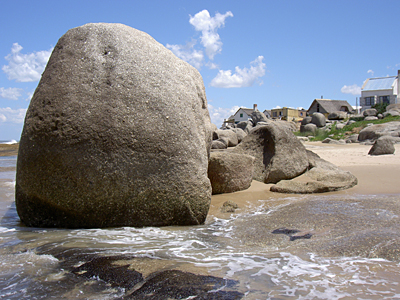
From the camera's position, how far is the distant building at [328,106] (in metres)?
45.4

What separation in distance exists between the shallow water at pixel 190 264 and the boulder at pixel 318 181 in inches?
92.1

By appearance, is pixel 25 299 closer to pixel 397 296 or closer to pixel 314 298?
pixel 314 298

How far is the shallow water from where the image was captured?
2.03m

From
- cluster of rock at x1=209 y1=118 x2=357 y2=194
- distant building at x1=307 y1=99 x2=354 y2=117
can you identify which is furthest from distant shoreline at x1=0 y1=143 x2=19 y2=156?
distant building at x1=307 y1=99 x2=354 y2=117

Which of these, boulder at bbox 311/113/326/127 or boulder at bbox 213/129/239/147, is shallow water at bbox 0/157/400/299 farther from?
boulder at bbox 311/113/326/127

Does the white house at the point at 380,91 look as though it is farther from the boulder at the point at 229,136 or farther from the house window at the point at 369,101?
the boulder at the point at 229,136

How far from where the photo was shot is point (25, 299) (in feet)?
6.57

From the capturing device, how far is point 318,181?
5922mm

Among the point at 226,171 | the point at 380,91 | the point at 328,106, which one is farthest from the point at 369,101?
the point at 226,171

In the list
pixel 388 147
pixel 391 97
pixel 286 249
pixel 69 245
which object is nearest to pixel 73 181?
pixel 69 245

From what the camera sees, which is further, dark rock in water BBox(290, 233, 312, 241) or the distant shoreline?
the distant shoreline

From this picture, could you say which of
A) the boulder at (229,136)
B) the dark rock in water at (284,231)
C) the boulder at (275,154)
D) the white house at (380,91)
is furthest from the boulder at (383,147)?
the white house at (380,91)

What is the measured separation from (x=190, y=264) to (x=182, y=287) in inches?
17.0

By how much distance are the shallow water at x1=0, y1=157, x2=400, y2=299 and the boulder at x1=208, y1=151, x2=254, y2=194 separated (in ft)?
6.42
